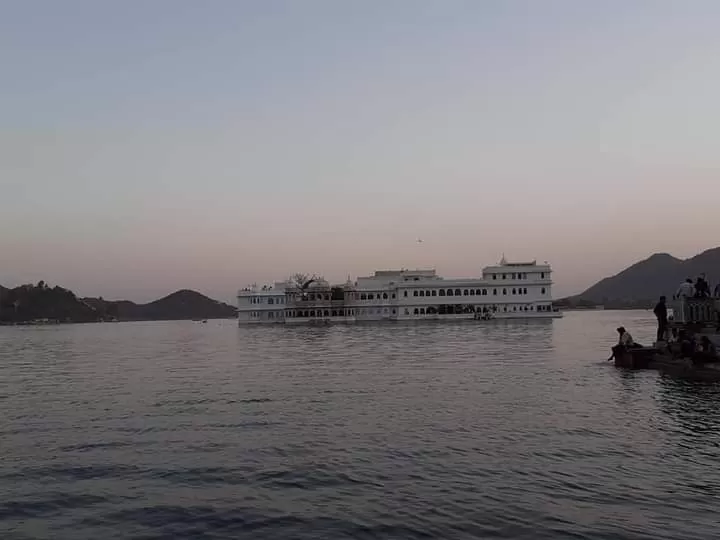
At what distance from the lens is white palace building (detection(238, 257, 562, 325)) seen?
101 m

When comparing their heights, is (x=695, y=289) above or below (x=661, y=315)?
above

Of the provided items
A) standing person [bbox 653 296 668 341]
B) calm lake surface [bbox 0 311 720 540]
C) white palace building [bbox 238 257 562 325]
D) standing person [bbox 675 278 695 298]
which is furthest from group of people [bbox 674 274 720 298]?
white palace building [bbox 238 257 562 325]

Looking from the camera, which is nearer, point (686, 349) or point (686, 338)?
point (686, 349)

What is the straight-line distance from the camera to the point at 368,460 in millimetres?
12781

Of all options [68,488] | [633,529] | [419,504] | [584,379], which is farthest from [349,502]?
[584,379]

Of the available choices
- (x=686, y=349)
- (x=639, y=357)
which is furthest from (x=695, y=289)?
(x=686, y=349)

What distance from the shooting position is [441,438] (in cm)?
1461

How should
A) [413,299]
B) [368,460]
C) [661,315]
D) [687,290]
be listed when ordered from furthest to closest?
[413,299], [687,290], [661,315], [368,460]

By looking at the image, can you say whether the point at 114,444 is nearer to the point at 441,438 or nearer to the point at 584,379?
the point at 441,438

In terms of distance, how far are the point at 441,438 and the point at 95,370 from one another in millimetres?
25718

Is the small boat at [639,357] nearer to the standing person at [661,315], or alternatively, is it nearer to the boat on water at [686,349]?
the boat on water at [686,349]

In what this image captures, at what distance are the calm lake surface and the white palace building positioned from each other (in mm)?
75729

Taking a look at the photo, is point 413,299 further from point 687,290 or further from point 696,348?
point 696,348

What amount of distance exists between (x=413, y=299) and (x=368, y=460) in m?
90.6
